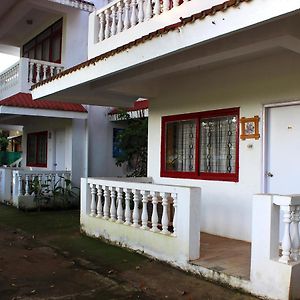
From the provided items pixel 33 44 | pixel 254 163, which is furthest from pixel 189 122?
pixel 33 44

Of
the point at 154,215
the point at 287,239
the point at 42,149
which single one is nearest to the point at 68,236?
the point at 154,215

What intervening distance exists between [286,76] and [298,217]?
2707mm

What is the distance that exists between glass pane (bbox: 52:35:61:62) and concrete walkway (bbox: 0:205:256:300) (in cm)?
758

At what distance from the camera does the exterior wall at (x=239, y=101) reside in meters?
6.56

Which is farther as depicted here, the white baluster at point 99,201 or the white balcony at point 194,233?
the white baluster at point 99,201

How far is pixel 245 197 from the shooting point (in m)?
6.97

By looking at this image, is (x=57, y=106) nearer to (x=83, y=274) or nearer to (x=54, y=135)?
(x=54, y=135)

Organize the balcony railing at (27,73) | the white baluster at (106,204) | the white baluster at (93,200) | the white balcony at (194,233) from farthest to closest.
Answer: the balcony railing at (27,73) → the white baluster at (93,200) → the white baluster at (106,204) → the white balcony at (194,233)

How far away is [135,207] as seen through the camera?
678 centimetres

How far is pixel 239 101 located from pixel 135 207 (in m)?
2.57

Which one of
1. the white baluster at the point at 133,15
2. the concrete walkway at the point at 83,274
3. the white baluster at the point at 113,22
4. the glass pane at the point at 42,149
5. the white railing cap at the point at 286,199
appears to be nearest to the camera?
the white railing cap at the point at 286,199

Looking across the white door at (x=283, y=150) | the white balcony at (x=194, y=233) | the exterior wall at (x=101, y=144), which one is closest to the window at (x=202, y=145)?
the white door at (x=283, y=150)

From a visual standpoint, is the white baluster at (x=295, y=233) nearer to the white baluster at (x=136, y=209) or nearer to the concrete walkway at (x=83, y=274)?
the concrete walkway at (x=83, y=274)

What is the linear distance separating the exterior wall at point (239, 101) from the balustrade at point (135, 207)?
1080 mm
